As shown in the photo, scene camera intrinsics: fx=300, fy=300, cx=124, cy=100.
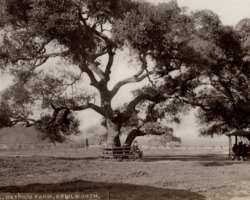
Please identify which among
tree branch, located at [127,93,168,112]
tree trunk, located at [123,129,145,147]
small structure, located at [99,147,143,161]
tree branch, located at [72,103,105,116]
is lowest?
small structure, located at [99,147,143,161]

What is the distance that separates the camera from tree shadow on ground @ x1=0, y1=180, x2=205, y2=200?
9930 mm

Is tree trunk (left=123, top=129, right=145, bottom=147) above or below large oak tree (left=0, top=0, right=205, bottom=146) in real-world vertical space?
below

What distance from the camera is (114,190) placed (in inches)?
426

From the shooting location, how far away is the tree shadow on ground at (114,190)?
9930 millimetres

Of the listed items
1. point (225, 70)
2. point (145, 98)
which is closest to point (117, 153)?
point (145, 98)

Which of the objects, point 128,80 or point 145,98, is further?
point 145,98

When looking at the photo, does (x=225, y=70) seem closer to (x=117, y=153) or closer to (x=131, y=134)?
(x=131, y=134)

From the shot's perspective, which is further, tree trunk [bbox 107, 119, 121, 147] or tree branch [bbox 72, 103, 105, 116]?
tree trunk [bbox 107, 119, 121, 147]

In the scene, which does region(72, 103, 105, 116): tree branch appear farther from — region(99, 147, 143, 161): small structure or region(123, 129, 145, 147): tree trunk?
region(99, 147, 143, 161): small structure

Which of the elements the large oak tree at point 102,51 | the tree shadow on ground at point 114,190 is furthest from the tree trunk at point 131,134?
the tree shadow on ground at point 114,190

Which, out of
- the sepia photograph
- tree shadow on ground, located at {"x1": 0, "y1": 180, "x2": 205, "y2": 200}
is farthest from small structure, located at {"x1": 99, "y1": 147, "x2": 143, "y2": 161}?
tree shadow on ground, located at {"x1": 0, "y1": 180, "x2": 205, "y2": 200}

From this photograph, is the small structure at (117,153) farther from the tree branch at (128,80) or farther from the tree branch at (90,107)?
the tree branch at (128,80)

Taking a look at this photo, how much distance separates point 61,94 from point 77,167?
7.55m

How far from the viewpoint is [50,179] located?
1297 cm
